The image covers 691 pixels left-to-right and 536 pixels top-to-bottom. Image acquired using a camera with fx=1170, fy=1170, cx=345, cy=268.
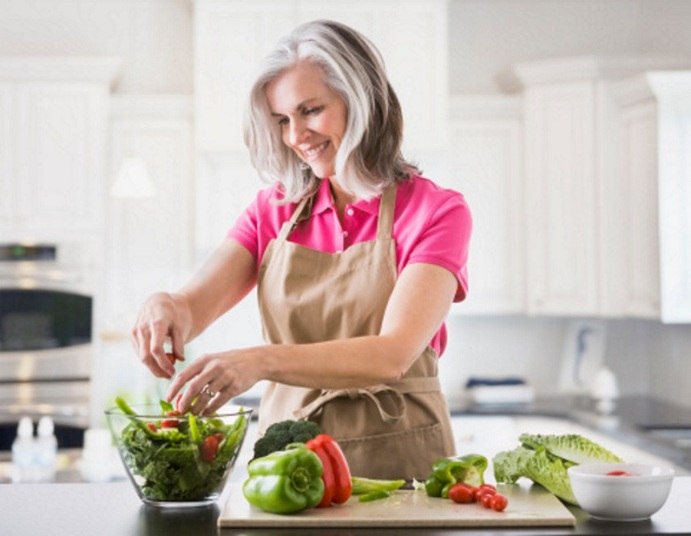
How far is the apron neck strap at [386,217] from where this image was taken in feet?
7.24

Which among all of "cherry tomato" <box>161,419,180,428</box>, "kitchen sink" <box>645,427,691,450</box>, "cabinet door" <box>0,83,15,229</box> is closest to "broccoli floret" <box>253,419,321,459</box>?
"cherry tomato" <box>161,419,180,428</box>

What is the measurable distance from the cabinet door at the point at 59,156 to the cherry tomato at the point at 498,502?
142 inches

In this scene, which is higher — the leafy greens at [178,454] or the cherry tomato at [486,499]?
the leafy greens at [178,454]

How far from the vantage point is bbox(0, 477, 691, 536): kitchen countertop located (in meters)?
1.61

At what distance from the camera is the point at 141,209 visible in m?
5.21

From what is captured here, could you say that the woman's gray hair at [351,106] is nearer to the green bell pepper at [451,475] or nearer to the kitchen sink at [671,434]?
the green bell pepper at [451,475]

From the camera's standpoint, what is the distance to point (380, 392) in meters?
2.15

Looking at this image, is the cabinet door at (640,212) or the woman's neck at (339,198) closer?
the woman's neck at (339,198)

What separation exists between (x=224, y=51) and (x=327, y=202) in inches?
113

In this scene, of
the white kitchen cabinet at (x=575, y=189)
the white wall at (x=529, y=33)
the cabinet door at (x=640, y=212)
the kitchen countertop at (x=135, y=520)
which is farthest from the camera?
the white wall at (x=529, y=33)

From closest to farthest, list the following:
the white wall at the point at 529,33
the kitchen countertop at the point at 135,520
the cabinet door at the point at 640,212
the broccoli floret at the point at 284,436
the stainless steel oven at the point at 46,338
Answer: the kitchen countertop at the point at 135,520 < the broccoli floret at the point at 284,436 < the cabinet door at the point at 640,212 < the stainless steel oven at the point at 46,338 < the white wall at the point at 529,33

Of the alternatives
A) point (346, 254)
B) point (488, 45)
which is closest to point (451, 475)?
point (346, 254)

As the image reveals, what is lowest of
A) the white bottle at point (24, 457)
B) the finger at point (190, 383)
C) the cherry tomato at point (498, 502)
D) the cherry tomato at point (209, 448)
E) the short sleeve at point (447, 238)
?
the white bottle at point (24, 457)

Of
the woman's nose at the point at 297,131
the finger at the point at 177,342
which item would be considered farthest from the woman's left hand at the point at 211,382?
the woman's nose at the point at 297,131
